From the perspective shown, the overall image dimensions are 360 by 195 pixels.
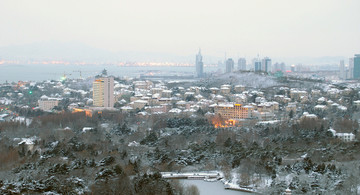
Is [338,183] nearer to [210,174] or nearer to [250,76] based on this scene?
[210,174]

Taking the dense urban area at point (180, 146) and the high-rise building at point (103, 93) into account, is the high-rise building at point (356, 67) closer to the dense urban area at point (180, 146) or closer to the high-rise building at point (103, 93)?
the dense urban area at point (180, 146)

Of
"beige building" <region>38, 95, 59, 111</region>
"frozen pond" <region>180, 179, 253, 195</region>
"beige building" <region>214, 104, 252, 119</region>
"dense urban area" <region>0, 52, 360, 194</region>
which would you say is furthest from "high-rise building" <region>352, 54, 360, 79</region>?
"frozen pond" <region>180, 179, 253, 195</region>

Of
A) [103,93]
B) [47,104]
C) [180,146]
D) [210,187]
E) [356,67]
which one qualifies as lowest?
[210,187]

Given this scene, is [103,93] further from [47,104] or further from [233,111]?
[233,111]

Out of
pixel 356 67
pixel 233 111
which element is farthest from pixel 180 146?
pixel 356 67

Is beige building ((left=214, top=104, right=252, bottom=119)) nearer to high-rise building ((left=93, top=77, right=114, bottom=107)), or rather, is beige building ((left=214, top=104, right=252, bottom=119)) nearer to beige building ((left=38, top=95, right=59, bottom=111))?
high-rise building ((left=93, top=77, right=114, bottom=107))

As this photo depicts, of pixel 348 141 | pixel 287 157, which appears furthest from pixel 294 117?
pixel 287 157
